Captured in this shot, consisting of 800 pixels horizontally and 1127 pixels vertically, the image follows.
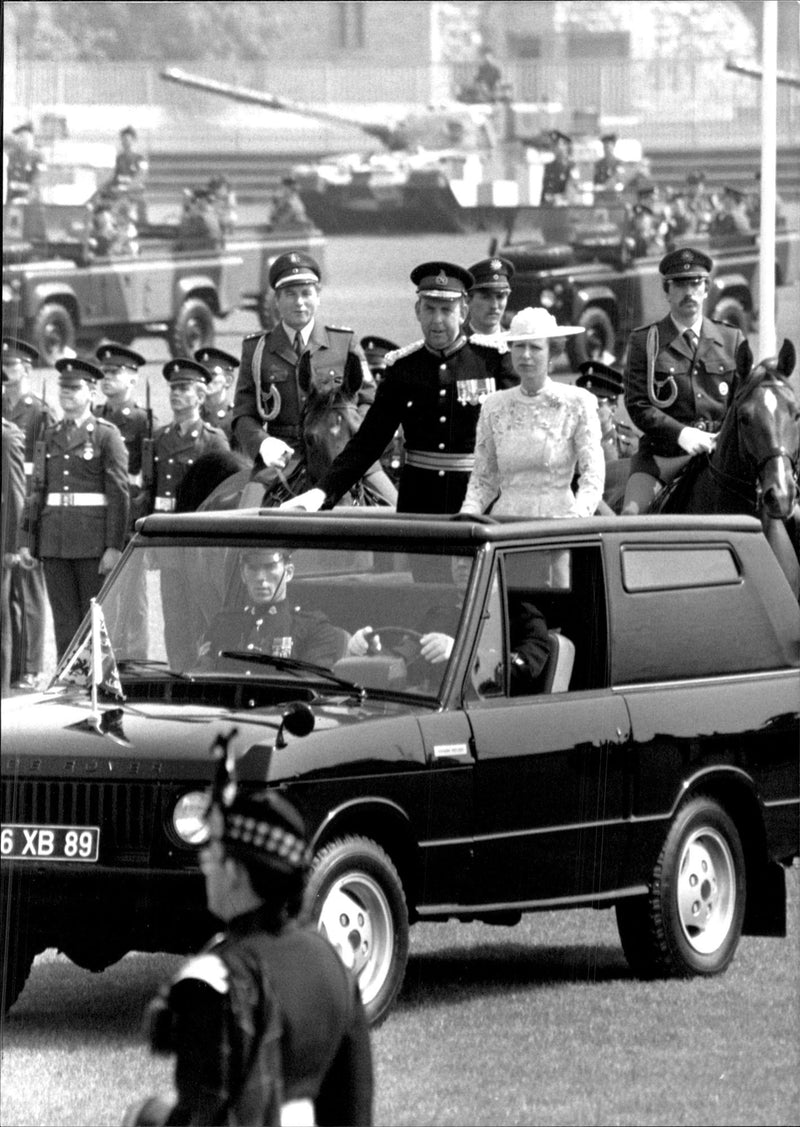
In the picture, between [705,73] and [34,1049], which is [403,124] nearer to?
[705,73]

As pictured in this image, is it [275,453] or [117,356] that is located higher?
[117,356]

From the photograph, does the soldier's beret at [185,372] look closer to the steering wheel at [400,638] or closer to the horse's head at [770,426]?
the steering wheel at [400,638]

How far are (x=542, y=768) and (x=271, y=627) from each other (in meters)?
0.80

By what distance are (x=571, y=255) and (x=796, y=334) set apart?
813 millimetres

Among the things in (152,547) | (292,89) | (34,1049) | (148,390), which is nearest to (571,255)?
(292,89)

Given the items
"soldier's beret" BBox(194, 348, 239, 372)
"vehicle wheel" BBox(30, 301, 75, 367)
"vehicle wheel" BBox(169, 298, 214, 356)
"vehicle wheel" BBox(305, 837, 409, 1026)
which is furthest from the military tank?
"soldier's beret" BBox(194, 348, 239, 372)

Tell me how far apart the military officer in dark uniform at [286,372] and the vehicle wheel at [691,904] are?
1670mm

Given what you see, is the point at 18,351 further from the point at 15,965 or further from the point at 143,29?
the point at 15,965

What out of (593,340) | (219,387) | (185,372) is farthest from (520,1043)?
(185,372)

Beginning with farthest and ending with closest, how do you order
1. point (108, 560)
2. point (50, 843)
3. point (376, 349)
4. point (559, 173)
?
point (376, 349) < point (108, 560) < point (50, 843) < point (559, 173)

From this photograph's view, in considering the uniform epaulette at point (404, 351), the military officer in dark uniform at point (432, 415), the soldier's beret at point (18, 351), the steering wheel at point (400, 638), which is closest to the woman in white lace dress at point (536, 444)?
the military officer in dark uniform at point (432, 415)

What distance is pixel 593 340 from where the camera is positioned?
786cm

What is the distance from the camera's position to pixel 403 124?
612cm

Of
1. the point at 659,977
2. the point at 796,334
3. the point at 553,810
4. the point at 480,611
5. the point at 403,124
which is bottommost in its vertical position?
the point at 659,977
